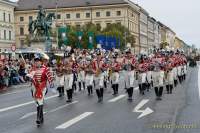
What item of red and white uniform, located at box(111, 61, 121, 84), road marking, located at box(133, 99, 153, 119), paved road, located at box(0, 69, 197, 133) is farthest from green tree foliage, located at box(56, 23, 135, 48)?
road marking, located at box(133, 99, 153, 119)

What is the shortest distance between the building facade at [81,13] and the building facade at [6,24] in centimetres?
1561

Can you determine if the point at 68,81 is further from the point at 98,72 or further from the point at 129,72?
the point at 129,72

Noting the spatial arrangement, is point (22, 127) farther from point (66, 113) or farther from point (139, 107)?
point (139, 107)

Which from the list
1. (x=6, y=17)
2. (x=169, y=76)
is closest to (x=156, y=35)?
(x=6, y=17)

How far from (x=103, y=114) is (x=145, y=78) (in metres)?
7.92

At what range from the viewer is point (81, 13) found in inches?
4815

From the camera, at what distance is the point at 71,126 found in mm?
12430

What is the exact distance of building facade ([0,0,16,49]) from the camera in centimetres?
9825

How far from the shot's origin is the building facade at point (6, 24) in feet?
322

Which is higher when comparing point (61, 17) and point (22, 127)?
point (61, 17)

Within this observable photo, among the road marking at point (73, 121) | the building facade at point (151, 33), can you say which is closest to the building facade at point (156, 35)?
the building facade at point (151, 33)

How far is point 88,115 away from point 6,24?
295 feet

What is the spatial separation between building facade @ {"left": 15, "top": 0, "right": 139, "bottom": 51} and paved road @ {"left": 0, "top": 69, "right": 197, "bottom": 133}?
10143 centimetres

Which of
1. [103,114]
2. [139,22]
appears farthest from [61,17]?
[103,114]
